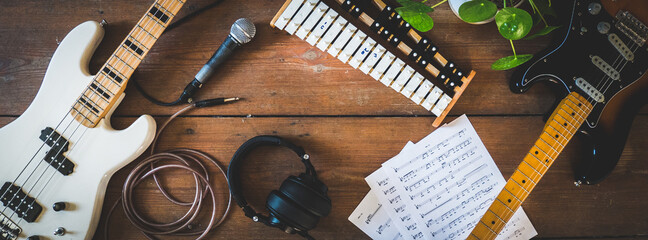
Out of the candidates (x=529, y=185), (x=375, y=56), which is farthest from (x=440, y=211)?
(x=375, y=56)

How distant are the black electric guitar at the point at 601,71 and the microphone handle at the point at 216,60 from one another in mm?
821

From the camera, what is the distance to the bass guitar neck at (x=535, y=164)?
40.7 inches

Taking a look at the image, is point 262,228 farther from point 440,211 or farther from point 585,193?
point 585,193

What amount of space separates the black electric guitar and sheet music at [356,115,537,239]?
22cm

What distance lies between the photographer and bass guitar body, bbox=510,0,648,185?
1.12 metres

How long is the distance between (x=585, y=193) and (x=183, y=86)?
1.22 meters

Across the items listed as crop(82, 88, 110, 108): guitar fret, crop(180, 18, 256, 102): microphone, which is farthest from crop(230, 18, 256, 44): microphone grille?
crop(82, 88, 110, 108): guitar fret

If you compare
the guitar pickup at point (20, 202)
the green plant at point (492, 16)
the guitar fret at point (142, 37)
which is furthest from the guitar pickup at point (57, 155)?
the green plant at point (492, 16)

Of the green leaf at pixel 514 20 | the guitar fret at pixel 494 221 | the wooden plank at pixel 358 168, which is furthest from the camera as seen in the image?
the wooden plank at pixel 358 168

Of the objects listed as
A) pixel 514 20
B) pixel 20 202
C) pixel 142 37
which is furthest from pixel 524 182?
Result: pixel 20 202

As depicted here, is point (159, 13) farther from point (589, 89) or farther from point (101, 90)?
point (589, 89)

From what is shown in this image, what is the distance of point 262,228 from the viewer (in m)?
1.15

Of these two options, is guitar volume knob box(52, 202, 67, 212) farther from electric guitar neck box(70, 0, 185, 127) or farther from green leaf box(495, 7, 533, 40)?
green leaf box(495, 7, 533, 40)

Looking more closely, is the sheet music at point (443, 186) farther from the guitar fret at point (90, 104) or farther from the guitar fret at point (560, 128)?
the guitar fret at point (90, 104)
